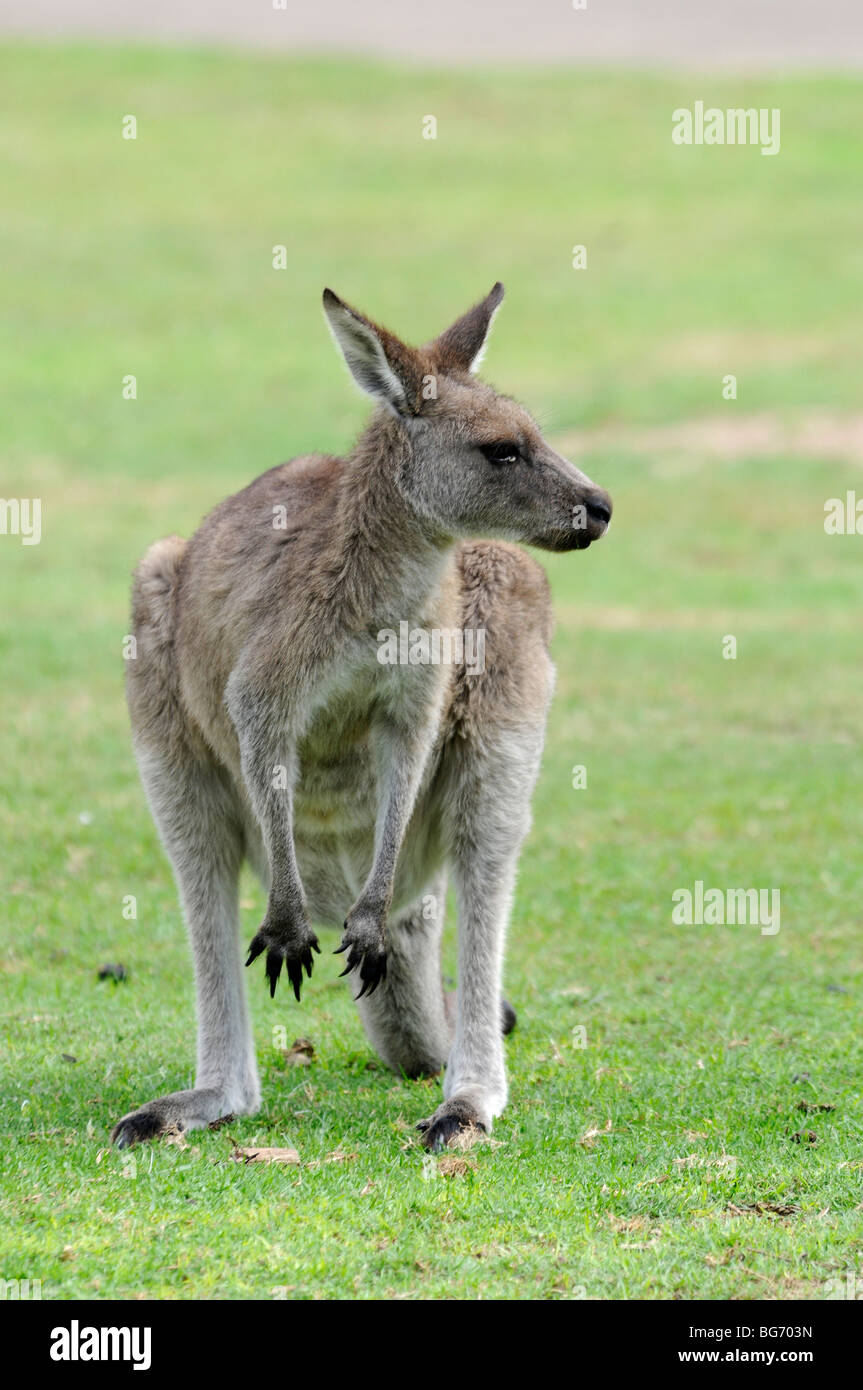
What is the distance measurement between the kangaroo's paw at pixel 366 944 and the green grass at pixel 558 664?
431 millimetres

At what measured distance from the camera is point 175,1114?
182 inches

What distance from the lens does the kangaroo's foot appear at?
177 inches

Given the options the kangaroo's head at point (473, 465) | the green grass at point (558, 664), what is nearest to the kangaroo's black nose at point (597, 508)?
the kangaroo's head at point (473, 465)

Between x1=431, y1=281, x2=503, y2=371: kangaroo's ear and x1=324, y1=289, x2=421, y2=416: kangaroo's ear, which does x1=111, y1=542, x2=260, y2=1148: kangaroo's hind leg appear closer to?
x1=324, y1=289, x2=421, y2=416: kangaroo's ear

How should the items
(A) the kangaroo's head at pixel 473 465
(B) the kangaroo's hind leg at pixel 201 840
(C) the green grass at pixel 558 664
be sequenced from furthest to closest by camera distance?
(B) the kangaroo's hind leg at pixel 201 840, (A) the kangaroo's head at pixel 473 465, (C) the green grass at pixel 558 664

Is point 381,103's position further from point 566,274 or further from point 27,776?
point 27,776

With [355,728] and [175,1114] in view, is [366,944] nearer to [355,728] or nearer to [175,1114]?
[355,728]

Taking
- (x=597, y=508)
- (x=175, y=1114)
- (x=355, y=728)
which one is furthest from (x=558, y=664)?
(x=175, y=1114)

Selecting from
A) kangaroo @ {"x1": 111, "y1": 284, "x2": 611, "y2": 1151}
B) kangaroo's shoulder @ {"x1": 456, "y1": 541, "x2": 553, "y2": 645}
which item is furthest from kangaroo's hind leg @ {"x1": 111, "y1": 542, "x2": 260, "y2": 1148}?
kangaroo's shoulder @ {"x1": 456, "y1": 541, "x2": 553, "y2": 645}

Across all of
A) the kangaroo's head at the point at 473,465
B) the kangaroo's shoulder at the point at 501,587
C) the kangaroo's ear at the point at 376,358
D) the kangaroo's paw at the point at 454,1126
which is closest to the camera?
the kangaroo's paw at the point at 454,1126

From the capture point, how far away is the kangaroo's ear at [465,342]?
493 cm

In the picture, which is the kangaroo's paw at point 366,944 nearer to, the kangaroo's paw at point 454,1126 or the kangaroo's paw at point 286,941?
the kangaroo's paw at point 286,941

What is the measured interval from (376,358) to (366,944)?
1551mm

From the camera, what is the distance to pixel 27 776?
9219mm
